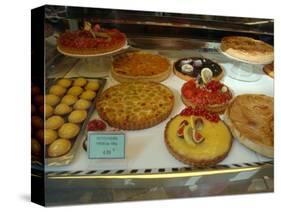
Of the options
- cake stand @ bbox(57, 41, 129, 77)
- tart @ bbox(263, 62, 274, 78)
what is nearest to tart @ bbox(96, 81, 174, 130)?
cake stand @ bbox(57, 41, 129, 77)

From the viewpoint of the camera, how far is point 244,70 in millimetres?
2857

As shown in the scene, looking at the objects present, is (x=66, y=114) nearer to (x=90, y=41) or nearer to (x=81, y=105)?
(x=81, y=105)

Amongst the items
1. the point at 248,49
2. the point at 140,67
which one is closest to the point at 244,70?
the point at 248,49

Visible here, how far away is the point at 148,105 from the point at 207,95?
0.39 m

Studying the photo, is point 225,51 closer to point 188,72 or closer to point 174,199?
point 188,72

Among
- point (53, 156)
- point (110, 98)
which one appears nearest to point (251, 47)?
point (110, 98)

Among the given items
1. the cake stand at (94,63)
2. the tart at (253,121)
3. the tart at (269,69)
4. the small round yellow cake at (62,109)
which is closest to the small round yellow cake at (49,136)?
the small round yellow cake at (62,109)

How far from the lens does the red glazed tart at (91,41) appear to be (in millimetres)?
2486

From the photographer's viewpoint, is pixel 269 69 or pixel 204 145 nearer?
pixel 204 145

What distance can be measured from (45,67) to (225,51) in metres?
1.12

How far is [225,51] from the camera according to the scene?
112 inches

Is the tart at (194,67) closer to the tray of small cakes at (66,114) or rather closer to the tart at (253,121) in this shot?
the tart at (253,121)

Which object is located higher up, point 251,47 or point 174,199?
point 251,47

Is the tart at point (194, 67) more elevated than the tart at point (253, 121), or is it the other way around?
the tart at point (194, 67)
